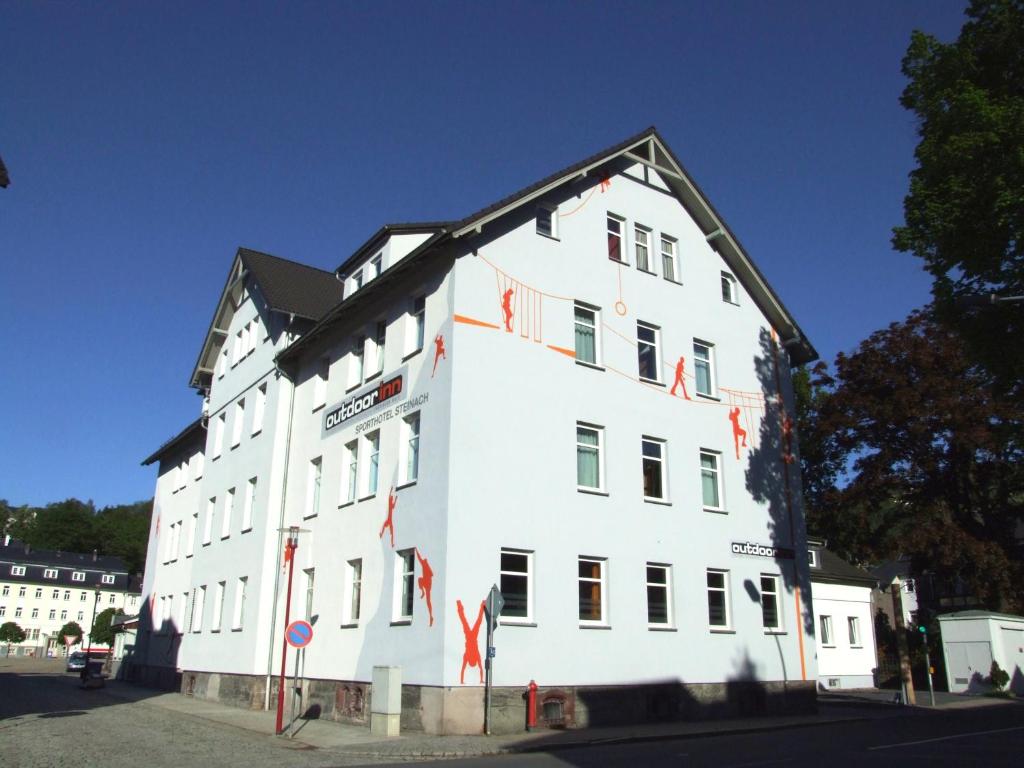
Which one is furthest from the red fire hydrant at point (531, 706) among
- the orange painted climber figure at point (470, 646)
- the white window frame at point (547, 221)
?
the white window frame at point (547, 221)

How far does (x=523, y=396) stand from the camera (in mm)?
20703

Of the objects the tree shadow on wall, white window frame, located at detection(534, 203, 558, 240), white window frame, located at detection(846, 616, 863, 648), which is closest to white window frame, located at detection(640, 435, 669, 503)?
the tree shadow on wall

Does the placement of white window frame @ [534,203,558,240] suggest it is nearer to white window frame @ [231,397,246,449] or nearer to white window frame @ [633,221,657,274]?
white window frame @ [633,221,657,274]

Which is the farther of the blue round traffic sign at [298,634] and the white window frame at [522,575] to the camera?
the white window frame at [522,575]

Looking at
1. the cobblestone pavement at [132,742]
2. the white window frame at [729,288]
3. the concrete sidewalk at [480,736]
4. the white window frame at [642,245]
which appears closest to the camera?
the cobblestone pavement at [132,742]

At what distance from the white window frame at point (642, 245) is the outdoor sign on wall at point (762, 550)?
26.5 ft

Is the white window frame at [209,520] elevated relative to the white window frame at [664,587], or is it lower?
elevated

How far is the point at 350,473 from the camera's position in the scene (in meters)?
23.9

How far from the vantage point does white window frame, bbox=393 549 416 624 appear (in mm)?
19572

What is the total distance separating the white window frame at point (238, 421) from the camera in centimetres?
3182

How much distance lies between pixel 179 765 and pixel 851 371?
116 feet

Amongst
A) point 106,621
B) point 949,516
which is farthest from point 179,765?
point 106,621

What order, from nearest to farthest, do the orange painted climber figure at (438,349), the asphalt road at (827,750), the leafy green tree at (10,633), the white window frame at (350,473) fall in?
the asphalt road at (827,750) < the orange painted climber figure at (438,349) < the white window frame at (350,473) < the leafy green tree at (10,633)

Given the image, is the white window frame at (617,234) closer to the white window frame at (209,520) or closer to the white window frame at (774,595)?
the white window frame at (774,595)
